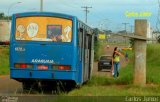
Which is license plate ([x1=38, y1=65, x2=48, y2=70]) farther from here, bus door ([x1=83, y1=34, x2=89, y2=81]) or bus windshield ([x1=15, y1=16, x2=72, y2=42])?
bus door ([x1=83, y1=34, x2=89, y2=81])

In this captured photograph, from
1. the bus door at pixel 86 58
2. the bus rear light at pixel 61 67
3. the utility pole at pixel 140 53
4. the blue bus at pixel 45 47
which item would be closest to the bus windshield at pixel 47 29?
the blue bus at pixel 45 47

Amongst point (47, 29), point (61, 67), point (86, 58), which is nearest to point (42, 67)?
point (61, 67)

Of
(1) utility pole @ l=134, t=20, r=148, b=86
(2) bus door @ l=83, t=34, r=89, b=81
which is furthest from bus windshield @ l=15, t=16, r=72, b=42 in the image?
(1) utility pole @ l=134, t=20, r=148, b=86

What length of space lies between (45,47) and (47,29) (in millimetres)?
677

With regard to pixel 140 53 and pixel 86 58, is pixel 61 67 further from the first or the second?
pixel 86 58

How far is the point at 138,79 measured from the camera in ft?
67.1

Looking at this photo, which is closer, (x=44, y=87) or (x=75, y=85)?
(x=75, y=85)

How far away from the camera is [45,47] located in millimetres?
19594

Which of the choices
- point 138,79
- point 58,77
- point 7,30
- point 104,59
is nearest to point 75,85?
point 58,77

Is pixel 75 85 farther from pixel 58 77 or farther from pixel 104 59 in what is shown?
pixel 104 59

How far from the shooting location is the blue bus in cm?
1944

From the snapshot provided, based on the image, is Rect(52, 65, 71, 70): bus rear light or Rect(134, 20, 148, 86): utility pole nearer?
Rect(52, 65, 71, 70): bus rear light

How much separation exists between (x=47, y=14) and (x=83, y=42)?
241 centimetres

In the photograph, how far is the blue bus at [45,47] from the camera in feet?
63.8
